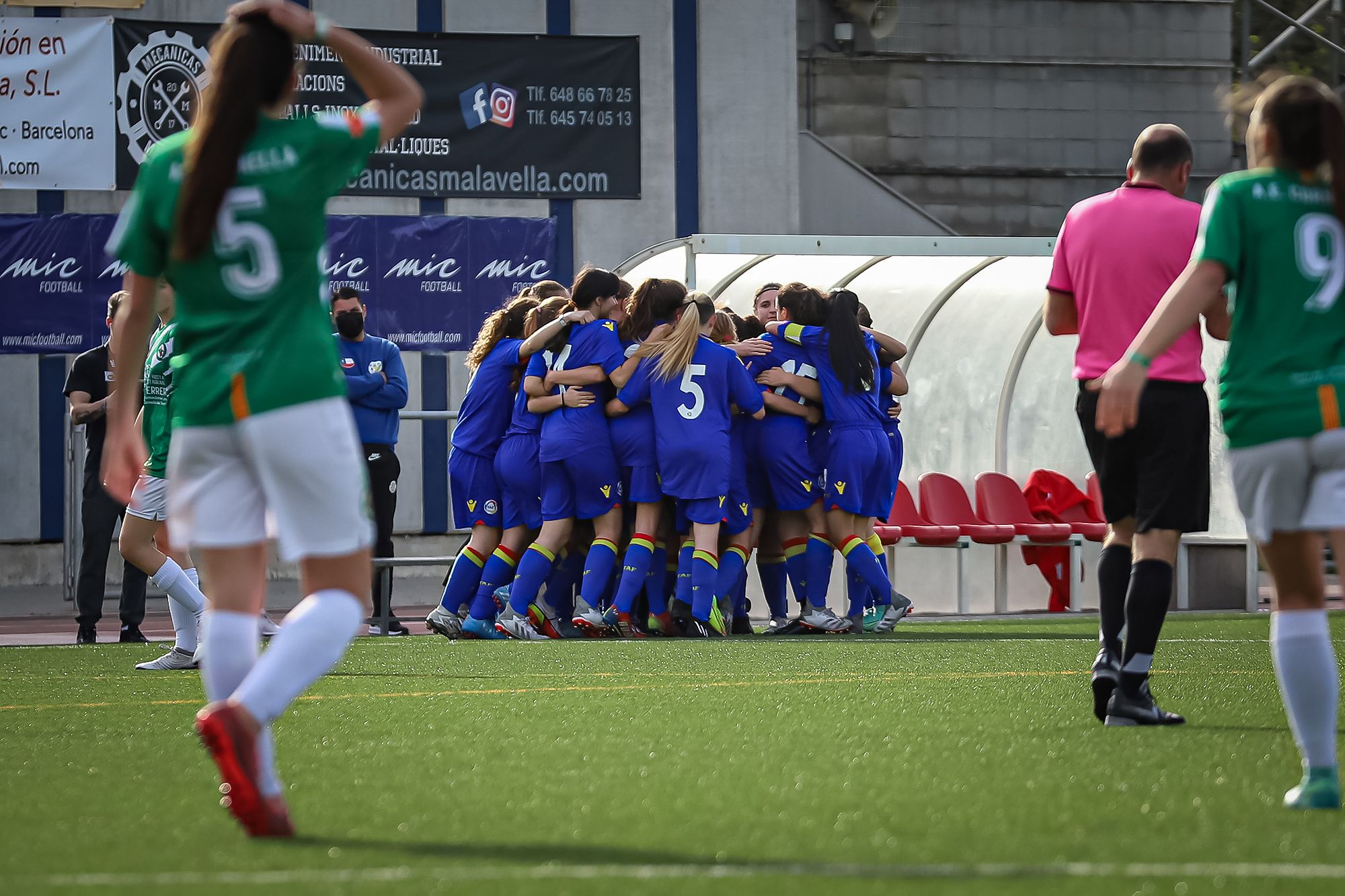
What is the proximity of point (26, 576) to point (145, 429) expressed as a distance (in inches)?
350

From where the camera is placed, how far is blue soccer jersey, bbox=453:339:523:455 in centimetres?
1077

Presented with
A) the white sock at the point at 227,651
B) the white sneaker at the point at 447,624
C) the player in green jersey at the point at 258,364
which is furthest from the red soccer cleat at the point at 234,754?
the white sneaker at the point at 447,624

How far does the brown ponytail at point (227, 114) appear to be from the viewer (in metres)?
3.60

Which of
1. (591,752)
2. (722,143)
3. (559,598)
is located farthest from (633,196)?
(591,752)

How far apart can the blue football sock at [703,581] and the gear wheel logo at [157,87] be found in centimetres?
855

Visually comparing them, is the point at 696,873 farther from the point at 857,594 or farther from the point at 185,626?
the point at 857,594

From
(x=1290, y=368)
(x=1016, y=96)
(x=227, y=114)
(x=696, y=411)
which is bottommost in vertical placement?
(x=696, y=411)

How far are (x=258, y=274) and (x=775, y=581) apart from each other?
797 centimetres

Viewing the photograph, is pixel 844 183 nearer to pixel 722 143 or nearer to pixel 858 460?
pixel 722 143

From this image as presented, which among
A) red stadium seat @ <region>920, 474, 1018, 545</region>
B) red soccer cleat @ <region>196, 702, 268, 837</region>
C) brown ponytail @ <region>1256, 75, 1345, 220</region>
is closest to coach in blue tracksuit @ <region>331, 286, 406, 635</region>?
red stadium seat @ <region>920, 474, 1018, 545</region>

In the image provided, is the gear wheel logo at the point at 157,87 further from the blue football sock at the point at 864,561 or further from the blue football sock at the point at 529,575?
the blue football sock at the point at 864,561

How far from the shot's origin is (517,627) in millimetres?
10367

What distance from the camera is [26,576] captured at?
54.9 ft

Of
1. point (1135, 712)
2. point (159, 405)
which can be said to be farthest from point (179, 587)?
point (1135, 712)
